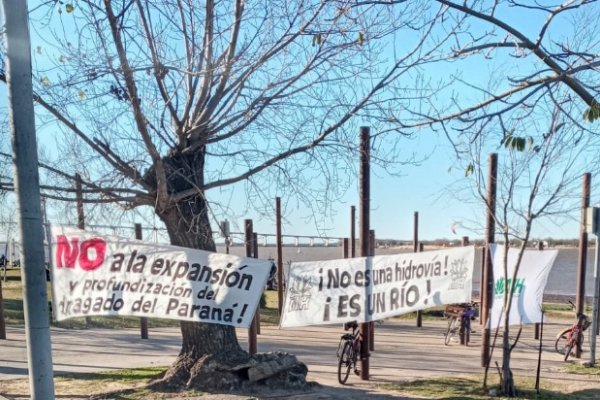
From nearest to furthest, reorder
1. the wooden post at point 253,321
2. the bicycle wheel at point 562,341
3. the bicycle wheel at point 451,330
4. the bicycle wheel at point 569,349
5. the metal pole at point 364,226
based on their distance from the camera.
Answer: the metal pole at point 364,226 < the wooden post at point 253,321 < the bicycle wheel at point 569,349 < the bicycle wheel at point 562,341 < the bicycle wheel at point 451,330

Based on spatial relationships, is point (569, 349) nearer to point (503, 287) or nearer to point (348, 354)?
point (503, 287)

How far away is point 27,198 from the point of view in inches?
178

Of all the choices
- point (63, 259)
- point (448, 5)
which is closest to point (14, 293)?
point (63, 259)

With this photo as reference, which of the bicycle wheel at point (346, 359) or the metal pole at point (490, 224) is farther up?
the metal pole at point (490, 224)

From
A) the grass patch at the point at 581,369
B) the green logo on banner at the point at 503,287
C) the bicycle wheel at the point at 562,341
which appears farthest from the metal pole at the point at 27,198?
the bicycle wheel at the point at 562,341

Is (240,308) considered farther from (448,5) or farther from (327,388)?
(448,5)

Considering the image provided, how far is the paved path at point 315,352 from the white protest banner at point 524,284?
4.13 feet

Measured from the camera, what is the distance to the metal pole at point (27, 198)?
4520mm

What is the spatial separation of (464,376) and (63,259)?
628cm

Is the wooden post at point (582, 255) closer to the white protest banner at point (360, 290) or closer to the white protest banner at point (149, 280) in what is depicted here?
the white protest banner at point (360, 290)

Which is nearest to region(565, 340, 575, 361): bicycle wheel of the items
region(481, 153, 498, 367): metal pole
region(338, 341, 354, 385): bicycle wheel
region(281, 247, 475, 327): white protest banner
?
region(481, 153, 498, 367): metal pole

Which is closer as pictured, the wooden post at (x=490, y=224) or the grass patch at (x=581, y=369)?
the wooden post at (x=490, y=224)

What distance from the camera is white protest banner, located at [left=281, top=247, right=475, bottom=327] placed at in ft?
30.1

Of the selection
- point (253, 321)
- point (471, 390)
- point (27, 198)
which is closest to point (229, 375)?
point (253, 321)
